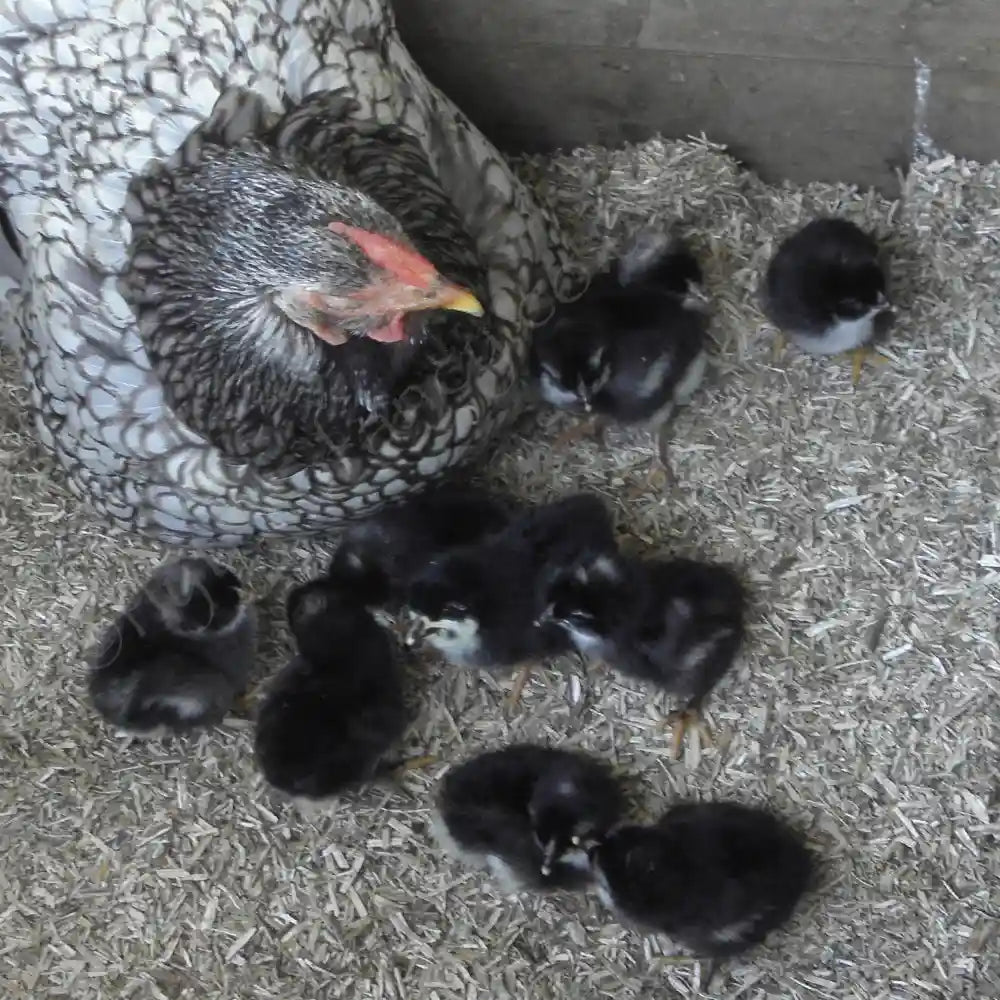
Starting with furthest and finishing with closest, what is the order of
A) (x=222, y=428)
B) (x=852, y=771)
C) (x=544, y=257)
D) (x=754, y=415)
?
(x=754, y=415)
(x=544, y=257)
(x=852, y=771)
(x=222, y=428)

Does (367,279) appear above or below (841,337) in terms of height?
above

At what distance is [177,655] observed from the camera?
6.03 feet

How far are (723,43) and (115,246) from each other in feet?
3.61

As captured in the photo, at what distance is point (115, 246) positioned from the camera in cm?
161

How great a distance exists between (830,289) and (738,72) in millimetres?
453

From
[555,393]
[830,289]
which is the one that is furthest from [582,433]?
[830,289]

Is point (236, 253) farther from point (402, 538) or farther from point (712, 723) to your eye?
point (712, 723)

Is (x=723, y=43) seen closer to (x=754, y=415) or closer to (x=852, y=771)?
(x=754, y=415)

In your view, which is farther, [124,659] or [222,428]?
[124,659]

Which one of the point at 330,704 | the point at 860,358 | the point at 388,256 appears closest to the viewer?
the point at 388,256

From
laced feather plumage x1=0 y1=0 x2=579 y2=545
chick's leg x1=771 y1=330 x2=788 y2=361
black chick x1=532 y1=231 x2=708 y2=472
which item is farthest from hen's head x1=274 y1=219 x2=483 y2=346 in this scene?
chick's leg x1=771 y1=330 x2=788 y2=361

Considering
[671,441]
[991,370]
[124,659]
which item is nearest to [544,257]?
[671,441]

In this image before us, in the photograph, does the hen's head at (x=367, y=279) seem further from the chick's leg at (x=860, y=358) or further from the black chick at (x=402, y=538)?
the chick's leg at (x=860, y=358)

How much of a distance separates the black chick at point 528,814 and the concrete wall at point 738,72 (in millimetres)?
1204
